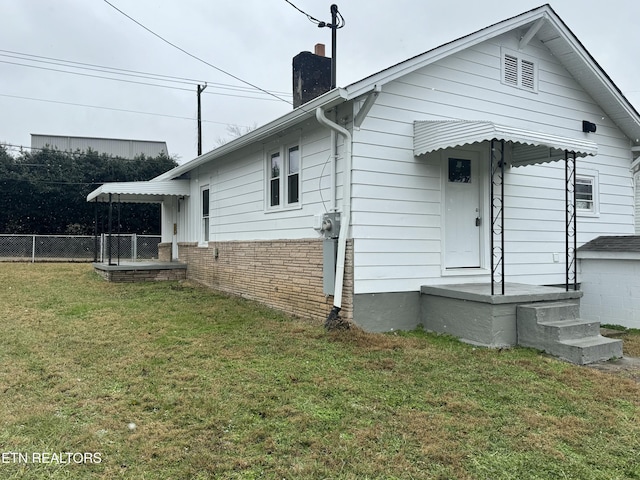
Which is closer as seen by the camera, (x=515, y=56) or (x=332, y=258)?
(x=332, y=258)

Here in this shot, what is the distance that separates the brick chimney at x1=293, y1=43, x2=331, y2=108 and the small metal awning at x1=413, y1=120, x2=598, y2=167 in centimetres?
321

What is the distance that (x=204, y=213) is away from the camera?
39.4 ft

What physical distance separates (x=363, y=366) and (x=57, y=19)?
1241 cm

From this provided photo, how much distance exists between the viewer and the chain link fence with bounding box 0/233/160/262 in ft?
61.8

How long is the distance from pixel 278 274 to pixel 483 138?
4033 mm

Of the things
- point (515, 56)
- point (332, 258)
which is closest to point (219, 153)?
point (332, 258)

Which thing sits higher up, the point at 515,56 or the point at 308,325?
the point at 515,56

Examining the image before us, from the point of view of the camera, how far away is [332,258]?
6285 millimetres

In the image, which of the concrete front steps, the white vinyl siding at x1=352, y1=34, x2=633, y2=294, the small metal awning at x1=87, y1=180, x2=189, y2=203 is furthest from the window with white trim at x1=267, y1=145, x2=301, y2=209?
the small metal awning at x1=87, y1=180, x2=189, y2=203

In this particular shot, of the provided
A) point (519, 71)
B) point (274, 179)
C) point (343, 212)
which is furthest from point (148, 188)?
point (519, 71)

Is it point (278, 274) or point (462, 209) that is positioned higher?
point (462, 209)

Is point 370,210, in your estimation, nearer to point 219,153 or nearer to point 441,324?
Result: point 441,324

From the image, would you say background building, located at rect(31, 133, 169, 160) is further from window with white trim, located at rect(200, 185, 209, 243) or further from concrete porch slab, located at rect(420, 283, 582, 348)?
concrete porch slab, located at rect(420, 283, 582, 348)

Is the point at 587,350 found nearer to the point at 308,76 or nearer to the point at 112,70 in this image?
the point at 308,76
